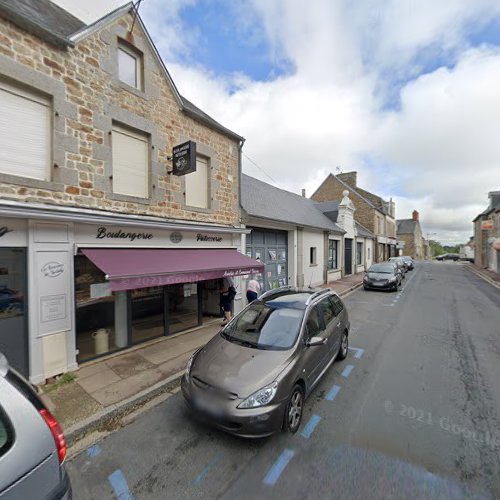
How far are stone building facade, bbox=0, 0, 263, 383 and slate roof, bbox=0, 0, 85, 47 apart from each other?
3cm

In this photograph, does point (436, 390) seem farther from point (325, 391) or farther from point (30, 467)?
point (30, 467)

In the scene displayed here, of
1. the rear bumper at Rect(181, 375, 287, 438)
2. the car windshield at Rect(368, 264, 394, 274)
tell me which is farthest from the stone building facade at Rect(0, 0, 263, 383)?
the car windshield at Rect(368, 264, 394, 274)

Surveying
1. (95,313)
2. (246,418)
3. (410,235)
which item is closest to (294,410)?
(246,418)

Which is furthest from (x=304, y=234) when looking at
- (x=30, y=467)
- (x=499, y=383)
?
(x=30, y=467)

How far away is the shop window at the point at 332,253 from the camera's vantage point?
18.4 m

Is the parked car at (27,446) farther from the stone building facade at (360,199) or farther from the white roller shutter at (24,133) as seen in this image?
the stone building facade at (360,199)

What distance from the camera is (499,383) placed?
4.73m

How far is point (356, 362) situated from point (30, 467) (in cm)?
547

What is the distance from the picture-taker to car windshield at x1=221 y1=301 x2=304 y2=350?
4.09 metres

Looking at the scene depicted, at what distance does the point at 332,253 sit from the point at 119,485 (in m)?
18.0

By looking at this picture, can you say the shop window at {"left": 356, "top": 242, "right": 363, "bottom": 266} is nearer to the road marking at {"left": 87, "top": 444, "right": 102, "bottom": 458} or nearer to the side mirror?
the side mirror

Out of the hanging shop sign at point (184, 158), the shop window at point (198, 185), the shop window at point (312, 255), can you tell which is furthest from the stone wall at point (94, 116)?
the shop window at point (312, 255)

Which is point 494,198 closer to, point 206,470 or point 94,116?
point 94,116

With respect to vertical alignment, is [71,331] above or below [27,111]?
below
